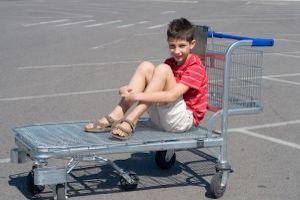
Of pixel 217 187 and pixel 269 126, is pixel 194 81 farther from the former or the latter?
pixel 269 126

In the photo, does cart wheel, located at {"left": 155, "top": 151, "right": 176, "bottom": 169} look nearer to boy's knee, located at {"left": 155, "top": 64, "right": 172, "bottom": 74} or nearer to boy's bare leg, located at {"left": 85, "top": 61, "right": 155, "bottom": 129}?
boy's bare leg, located at {"left": 85, "top": 61, "right": 155, "bottom": 129}

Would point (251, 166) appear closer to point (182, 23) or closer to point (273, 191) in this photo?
point (273, 191)

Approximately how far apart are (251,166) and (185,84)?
1214mm

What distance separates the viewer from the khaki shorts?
5.78 meters

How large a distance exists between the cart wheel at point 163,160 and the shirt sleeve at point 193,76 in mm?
819

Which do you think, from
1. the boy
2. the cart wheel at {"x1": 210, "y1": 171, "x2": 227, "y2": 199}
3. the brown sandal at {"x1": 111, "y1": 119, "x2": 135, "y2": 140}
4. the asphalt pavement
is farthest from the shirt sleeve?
the asphalt pavement

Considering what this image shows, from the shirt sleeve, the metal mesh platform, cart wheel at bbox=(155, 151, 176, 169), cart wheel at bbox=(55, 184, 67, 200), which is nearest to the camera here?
cart wheel at bbox=(55, 184, 67, 200)

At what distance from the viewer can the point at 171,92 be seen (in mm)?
5680

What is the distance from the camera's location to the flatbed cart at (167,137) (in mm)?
5129

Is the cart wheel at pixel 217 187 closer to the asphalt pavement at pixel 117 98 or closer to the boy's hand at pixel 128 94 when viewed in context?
the asphalt pavement at pixel 117 98

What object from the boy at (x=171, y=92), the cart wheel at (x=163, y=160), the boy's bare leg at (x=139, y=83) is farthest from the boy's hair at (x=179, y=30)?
the cart wheel at (x=163, y=160)

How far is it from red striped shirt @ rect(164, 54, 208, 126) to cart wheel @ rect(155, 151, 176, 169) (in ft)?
1.67

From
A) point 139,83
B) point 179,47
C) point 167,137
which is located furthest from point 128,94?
point 179,47

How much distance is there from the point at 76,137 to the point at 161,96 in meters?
0.75
